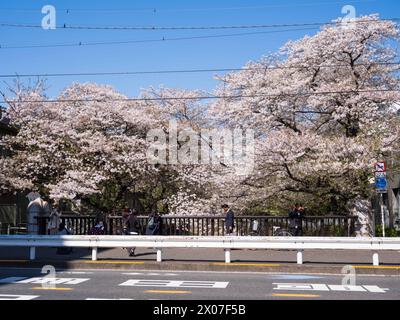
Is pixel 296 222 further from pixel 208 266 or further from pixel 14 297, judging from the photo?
pixel 14 297

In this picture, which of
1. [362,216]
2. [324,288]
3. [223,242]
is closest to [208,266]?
[223,242]

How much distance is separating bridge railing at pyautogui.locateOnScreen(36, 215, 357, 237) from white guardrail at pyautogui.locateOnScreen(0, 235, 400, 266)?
4.52m

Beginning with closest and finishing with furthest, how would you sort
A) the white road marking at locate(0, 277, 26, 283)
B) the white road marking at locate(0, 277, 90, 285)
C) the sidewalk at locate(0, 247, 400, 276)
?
the white road marking at locate(0, 277, 90, 285) < the white road marking at locate(0, 277, 26, 283) < the sidewalk at locate(0, 247, 400, 276)

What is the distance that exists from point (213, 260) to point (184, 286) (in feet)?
13.4

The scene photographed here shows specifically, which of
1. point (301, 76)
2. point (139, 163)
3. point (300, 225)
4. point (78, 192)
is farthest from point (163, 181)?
point (300, 225)

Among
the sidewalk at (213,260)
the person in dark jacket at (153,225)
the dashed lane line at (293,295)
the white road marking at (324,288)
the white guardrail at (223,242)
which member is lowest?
the white road marking at (324,288)

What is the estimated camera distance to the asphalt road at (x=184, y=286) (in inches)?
380

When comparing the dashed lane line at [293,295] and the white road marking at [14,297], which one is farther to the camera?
the dashed lane line at [293,295]

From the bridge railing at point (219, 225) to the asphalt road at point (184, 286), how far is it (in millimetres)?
5850

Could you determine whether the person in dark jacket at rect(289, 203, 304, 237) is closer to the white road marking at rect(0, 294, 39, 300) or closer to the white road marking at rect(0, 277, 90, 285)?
the white road marking at rect(0, 277, 90, 285)

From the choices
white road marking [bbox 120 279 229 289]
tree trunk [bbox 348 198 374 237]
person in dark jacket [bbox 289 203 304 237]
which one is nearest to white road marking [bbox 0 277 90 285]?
white road marking [bbox 120 279 229 289]

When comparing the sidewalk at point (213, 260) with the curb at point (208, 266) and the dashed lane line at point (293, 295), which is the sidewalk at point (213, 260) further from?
the dashed lane line at point (293, 295)

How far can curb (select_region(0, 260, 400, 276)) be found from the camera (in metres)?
13.3

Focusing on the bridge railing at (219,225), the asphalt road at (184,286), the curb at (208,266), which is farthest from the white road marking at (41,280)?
the bridge railing at (219,225)
